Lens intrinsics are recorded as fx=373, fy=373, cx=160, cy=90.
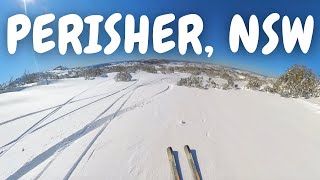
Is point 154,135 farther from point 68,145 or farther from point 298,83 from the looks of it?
point 298,83

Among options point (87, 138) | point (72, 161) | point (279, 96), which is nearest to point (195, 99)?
point (279, 96)

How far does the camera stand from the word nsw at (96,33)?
431 inches

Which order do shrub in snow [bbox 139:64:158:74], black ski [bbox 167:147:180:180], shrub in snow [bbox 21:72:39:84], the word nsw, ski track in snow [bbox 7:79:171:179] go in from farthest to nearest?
shrub in snow [bbox 139:64:158:74], shrub in snow [bbox 21:72:39:84], the word nsw, ski track in snow [bbox 7:79:171:179], black ski [bbox 167:147:180:180]

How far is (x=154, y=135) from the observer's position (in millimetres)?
6527

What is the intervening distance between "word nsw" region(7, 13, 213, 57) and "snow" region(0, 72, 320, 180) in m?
1.39

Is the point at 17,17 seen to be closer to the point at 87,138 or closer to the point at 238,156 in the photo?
the point at 87,138

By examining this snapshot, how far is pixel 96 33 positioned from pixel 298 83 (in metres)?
6.50

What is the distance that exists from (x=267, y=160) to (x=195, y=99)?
4559 mm

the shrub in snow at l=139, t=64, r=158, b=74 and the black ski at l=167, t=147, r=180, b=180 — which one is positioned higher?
the shrub in snow at l=139, t=64, r=158, b=74

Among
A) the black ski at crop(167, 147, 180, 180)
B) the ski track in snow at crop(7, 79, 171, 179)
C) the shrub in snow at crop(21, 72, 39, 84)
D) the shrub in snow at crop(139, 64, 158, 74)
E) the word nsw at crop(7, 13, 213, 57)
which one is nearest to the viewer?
the black ski at crop(167, 147, 180, 180)

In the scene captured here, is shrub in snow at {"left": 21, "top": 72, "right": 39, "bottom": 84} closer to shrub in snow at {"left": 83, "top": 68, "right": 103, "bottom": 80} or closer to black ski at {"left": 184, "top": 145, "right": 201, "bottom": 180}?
shrub in snow at {"left": 83, "top": 68, "right": 103, "bottom": 80}

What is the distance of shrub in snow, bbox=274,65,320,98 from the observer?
1148 centimetres

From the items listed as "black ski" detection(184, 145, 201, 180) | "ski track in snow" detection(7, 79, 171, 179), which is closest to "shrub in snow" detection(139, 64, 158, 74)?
"ski track in snow" detection(7, 79, 171, 179)

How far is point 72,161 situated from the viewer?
535cm
